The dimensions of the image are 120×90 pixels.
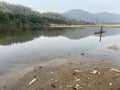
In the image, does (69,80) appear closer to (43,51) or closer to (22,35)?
(43,51)

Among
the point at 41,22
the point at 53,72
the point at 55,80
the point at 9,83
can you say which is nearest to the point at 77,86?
the point at 55,80

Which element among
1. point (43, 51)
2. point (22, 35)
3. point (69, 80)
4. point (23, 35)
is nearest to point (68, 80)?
point (69, 80)

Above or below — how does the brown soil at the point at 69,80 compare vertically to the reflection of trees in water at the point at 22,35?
above

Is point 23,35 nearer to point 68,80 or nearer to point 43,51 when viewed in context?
point 43,51

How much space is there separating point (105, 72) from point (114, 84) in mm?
2493

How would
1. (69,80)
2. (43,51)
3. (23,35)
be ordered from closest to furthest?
(69,80) < (43,51) < (23,35)

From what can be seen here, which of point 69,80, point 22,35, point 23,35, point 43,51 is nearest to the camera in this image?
point 69,80

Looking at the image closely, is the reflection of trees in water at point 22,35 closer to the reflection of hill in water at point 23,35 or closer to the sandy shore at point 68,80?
the reflection of hill in water at point 23,35

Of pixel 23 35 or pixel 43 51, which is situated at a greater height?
pixel 23 35

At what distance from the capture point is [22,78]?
1425cm

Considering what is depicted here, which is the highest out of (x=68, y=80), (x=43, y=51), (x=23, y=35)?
(x=68, y=80)

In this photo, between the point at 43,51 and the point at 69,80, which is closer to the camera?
the point at 69,80

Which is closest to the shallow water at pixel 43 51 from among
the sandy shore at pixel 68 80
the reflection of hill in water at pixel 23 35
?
the reflection of hill in water at pixel 23 35

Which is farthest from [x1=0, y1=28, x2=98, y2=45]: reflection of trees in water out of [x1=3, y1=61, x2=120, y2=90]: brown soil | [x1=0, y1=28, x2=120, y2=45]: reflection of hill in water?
[x1=3, y1=61, x2=120, y2=90]: brown soil
